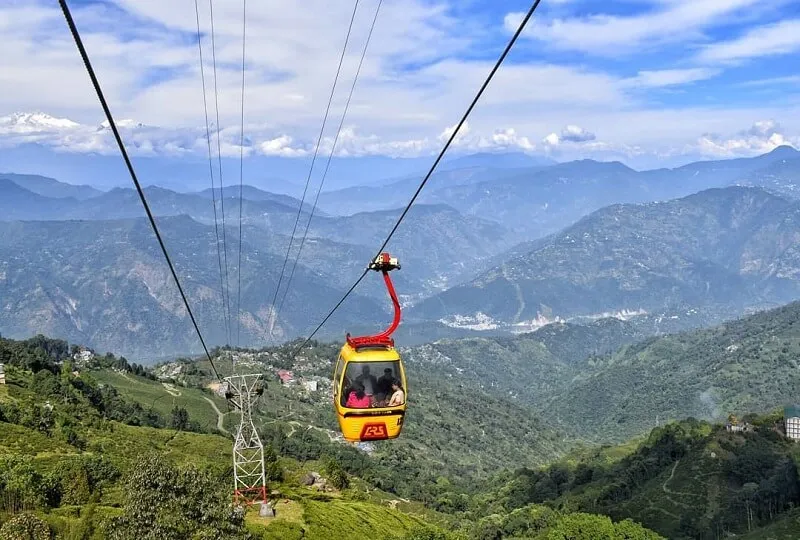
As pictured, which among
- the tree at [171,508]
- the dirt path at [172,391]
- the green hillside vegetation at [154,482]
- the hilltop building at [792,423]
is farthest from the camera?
the dirt path at [172,391]

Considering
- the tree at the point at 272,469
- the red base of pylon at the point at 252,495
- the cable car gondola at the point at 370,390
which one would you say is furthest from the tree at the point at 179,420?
the cable car gondola at the point at 370,390

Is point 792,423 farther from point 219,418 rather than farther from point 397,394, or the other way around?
point 397,394

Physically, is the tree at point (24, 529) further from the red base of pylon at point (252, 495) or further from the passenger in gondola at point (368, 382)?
the passenger in gondola at point (368, 382)

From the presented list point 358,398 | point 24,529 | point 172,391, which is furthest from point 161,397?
point 358,398

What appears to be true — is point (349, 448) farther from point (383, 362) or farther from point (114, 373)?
point (383, 362)

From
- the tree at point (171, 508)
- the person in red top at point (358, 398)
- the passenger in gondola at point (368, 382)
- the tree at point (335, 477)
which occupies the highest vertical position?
the passenger in gondola at point (368, 382)

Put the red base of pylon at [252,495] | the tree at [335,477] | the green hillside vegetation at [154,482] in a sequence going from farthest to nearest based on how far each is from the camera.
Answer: the tree at [335,477] → the red base of pylon at [252,495] → the green hillside vegetation at [154,482]

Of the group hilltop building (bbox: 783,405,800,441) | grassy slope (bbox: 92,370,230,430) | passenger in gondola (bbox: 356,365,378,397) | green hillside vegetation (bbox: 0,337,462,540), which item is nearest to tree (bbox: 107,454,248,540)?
green hillside vegetation (bbox: 0,337,462,540)

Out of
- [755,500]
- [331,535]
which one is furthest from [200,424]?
[755,500]
